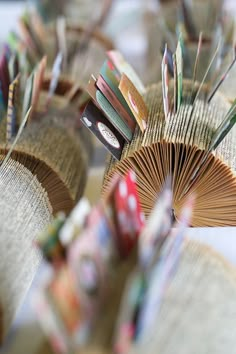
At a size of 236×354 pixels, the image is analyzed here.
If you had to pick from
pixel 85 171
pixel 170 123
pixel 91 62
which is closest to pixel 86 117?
pixel 170 123

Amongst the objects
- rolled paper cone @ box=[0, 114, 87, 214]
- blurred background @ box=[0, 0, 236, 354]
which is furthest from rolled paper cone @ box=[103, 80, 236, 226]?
blurred background @ box=[0, 0, 236, 354]

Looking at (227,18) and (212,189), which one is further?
(227,18)

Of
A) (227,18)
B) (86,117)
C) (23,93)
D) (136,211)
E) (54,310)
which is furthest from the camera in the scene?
(227,18)

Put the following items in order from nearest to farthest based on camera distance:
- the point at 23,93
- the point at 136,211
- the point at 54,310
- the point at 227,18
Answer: the point at 54,310 → the point at 136,211 → the point at 23,93 → the point at 227,18

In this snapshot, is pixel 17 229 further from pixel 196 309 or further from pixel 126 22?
pixel 126 22

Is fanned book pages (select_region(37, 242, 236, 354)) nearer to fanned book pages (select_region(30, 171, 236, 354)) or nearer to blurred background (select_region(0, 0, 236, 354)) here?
fanned book pages (select_region(30, 171, 236, 354))

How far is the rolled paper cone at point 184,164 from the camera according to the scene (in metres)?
0.72

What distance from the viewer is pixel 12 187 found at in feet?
2.39

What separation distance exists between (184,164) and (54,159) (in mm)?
188

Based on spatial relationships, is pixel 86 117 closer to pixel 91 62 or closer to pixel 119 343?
pixel 119 343

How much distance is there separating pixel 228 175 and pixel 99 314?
290 millimetres

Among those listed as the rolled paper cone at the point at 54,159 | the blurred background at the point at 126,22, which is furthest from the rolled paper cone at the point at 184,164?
the blurred background at the point at 126,22

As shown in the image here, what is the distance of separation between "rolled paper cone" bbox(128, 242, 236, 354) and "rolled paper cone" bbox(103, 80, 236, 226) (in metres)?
0.13

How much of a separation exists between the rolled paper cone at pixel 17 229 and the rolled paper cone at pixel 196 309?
0.56ft
